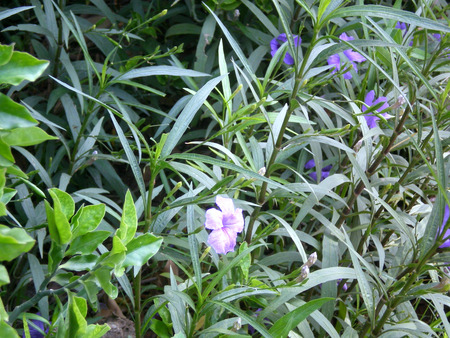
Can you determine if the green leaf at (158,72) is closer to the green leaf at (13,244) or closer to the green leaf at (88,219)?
the green leaf at (88,219)

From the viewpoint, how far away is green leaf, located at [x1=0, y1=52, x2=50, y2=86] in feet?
1.52

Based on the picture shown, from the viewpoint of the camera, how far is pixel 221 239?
0.97 metres

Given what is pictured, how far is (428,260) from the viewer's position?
39.1 inches

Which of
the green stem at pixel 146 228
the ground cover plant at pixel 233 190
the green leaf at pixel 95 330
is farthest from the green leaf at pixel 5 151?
the green stem at pixel 146 228

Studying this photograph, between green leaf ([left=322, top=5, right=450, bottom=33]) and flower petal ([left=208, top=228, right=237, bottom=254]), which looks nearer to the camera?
green leaf ([left=322, top=5, right=450, bottom=33])

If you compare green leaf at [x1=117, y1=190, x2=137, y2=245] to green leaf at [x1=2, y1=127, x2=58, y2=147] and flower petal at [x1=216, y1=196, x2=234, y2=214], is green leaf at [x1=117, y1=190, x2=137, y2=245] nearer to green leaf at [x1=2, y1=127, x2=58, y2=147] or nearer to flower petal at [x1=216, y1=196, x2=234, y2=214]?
green leaf at [x1=2, y1=127, x2=58, y2=147]

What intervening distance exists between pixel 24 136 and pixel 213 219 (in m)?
0.51

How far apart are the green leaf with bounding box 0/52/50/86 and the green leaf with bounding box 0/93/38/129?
0.06ft

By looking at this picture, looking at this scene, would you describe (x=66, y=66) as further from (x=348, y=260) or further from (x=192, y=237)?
(x=348, y=260)

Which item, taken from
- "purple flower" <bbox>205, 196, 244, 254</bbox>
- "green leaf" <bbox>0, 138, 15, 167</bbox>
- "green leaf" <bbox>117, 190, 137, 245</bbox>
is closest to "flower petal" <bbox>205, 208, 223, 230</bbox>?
"purple flower" <bbox>205, 196, 244, 254</bbox>

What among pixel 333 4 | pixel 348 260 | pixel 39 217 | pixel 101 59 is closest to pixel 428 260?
pixel 348 260

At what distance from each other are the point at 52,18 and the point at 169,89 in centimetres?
46

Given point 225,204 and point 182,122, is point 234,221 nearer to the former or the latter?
point 225,204

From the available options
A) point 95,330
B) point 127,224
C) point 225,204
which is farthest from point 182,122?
point 95,330
